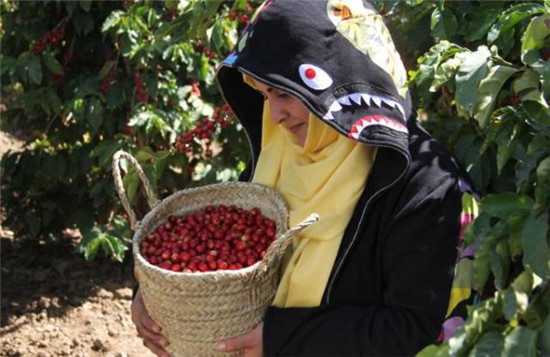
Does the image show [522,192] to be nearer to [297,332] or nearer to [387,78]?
[387,78]

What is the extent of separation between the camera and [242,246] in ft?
6.37

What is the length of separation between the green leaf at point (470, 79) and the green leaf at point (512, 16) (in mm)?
209

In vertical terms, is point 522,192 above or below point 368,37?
below

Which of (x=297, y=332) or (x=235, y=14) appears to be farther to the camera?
(x=235, y=14)

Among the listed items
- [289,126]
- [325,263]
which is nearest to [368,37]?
[289,126]

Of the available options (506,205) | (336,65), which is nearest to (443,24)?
(336,65)

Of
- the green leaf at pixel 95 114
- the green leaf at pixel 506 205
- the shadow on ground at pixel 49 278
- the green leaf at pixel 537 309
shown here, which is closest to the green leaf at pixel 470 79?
the green leaf at pixel 506 205

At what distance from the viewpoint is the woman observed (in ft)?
5.84

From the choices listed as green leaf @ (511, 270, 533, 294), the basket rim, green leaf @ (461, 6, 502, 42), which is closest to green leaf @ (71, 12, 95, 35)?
the basket rim

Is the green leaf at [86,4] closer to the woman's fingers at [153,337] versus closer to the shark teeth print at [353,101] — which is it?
the woman's fingers at [153,337]

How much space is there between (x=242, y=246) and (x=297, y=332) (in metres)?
0.23

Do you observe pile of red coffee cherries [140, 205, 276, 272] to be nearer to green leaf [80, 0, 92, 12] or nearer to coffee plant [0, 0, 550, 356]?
coffee plant [0, 0, 550, 356]

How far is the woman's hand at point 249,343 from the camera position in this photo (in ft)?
6.32

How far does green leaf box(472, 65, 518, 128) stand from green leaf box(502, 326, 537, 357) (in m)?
0.45
